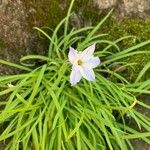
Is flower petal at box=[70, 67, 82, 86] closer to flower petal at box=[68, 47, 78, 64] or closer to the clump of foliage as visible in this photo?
flower petal at box=[68, 47, 78, 64]

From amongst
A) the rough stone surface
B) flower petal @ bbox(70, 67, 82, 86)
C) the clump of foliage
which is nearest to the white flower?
flower petal @ bbox(70, 67, 82, 86)

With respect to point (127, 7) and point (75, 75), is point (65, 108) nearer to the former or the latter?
point (75, 75)

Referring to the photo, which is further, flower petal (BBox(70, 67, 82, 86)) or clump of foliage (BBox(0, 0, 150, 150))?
clump of foliage (BBox(0, 0, 150, 150))

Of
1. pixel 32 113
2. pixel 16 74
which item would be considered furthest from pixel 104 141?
pixel 16 74

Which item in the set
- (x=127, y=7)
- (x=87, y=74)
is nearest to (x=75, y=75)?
(x=87, y=74)

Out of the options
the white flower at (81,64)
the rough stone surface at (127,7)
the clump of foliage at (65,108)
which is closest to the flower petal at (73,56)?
the white flower at (81,64)

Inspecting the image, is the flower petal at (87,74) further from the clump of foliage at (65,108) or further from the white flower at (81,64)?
the clump of foliage at (65,108)

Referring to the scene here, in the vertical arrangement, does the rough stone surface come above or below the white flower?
above
